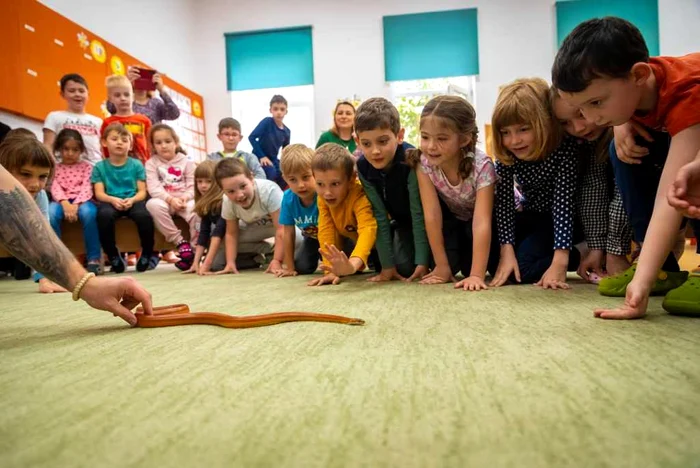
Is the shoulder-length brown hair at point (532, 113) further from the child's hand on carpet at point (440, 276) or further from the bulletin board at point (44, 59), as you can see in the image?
the bulletin board at point (44, 59)

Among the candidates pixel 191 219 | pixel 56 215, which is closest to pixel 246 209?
pixel 191 219

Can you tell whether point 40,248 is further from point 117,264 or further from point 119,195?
point 119,195

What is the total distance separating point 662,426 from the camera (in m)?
0.49

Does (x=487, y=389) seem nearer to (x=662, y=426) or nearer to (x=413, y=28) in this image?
(x=662, y=426)

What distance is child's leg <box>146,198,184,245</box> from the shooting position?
3785 millimetres

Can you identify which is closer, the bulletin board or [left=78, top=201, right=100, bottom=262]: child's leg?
[left=78, top=201, right=100, bottom=262]: child's leg

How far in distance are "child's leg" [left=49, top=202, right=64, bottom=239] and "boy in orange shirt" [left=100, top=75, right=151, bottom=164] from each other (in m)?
0.68

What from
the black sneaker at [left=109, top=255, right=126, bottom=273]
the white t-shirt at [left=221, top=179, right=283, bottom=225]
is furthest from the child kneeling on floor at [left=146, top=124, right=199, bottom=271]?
the white t-shirt at [left=221, top=179, right=283, bottom=225]

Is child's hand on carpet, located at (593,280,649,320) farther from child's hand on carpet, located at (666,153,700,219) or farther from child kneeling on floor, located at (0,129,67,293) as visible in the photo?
child kneeling on floor, located at (0,129,67,293)

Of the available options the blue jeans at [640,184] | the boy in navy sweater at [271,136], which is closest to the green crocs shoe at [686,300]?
the blue jeans at [640,184]

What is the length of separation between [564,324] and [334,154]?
56.6 inches

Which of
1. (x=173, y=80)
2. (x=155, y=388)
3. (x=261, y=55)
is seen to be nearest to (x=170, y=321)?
(x=155, y=388)

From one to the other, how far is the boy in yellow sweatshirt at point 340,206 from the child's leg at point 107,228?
196 cm

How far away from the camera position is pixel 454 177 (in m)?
2.10
